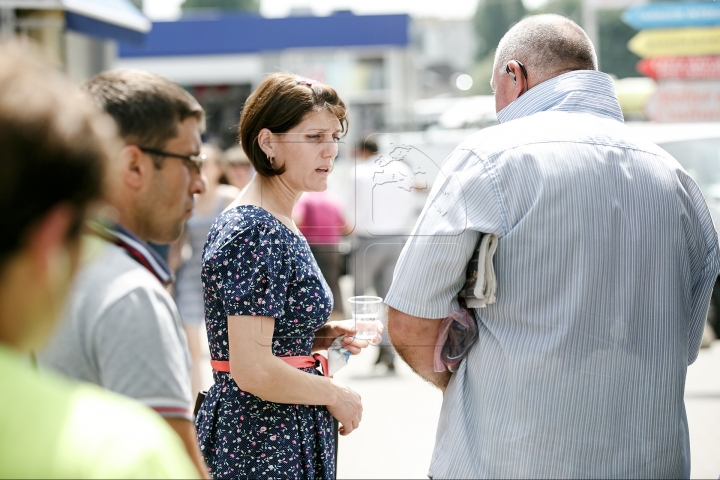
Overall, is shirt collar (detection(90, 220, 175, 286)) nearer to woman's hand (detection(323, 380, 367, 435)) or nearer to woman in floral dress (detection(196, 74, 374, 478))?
woman in floral dress (detection(196, 74, 374, 478))

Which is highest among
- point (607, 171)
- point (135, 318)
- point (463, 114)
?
point (607, 171)

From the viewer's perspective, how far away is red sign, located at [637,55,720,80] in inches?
404

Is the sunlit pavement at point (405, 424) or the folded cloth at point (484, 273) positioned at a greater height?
the folded cloth at point (484, 273)

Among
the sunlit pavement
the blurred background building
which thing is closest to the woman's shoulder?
the sunlit pavement

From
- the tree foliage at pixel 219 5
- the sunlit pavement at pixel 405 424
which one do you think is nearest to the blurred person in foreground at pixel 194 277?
the sunlit pavement at pixel 405 424

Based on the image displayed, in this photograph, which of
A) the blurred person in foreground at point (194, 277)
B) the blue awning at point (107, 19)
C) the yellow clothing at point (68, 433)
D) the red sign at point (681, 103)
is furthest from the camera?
the red sign at point (681, 103)

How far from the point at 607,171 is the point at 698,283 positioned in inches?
17.5

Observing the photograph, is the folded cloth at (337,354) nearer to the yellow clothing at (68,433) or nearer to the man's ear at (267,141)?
the man's ear at (267,141)

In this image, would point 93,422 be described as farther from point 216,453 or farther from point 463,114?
point 463,114

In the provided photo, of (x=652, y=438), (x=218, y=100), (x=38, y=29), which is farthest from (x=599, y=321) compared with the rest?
(x=218, y=100)

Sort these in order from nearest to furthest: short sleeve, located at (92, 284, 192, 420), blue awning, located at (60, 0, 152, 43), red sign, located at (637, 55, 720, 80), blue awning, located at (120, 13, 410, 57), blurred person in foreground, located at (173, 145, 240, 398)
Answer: short sleeve, located at (92, 284, 192, 420) → blurred person in foreground, located at (173, 145, 240, 398) → blue awning, located at (60, 0, 152, 43) → red sign, located at (637, 55, 720, 80) → blue awning, located at (120, 13, 410, 57)

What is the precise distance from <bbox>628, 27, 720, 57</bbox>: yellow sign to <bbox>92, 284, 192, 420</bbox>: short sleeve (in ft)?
32.8

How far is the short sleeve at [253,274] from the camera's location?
223 cm

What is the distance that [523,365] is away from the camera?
6.60 ft
